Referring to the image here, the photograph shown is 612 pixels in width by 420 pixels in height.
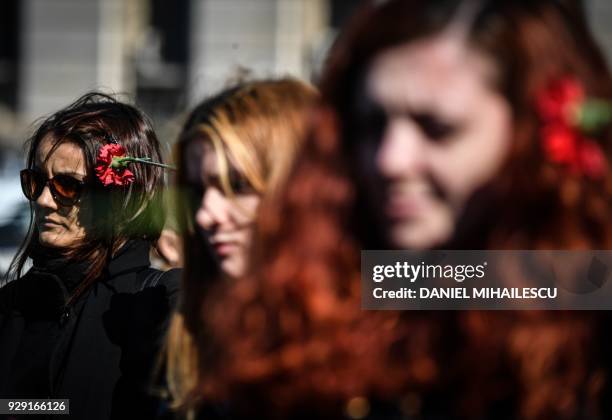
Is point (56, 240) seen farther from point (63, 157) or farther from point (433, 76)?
point (433, 76)

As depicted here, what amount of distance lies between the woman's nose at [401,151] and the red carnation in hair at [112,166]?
54.9 inches

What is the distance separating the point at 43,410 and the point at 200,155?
0.92 metres

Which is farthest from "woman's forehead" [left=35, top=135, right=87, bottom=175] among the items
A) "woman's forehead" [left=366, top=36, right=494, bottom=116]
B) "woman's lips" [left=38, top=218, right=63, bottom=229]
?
"woman's forehead" [left=366, top=36, right=494, bottom=116]

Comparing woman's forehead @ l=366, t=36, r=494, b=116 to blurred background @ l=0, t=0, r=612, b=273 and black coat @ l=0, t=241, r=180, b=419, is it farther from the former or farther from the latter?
blurred background @ l=0, t=0, r=612, b=273

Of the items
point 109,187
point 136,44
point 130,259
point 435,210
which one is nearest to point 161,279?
point 130,259

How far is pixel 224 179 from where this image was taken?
1756 millimetres

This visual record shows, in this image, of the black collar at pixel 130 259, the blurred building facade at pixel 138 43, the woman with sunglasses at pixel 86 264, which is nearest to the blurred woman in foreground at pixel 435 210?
the woman with sunglasses at pixel 86 264

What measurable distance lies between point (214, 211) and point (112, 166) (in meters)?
0.78

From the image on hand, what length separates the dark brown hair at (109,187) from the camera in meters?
2.52

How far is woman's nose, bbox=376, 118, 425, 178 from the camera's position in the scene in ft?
3.90

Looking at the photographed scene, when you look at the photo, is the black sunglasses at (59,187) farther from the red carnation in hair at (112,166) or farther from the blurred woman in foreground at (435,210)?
the blurred woman in foreground at (435,210)

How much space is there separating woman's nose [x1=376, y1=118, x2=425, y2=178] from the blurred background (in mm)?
9461

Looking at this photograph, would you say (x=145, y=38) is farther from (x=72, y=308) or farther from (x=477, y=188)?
(x=477, y=188)

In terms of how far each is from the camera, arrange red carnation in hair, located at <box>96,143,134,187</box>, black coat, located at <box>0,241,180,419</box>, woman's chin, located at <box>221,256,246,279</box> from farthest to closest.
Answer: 1. red carnation in hair, located at <box>96,143,134,187</box>
2. black coat, located at <box>0,241,180,419</box>
3. woman's chin, located at <box>221,256,246,279</box>
